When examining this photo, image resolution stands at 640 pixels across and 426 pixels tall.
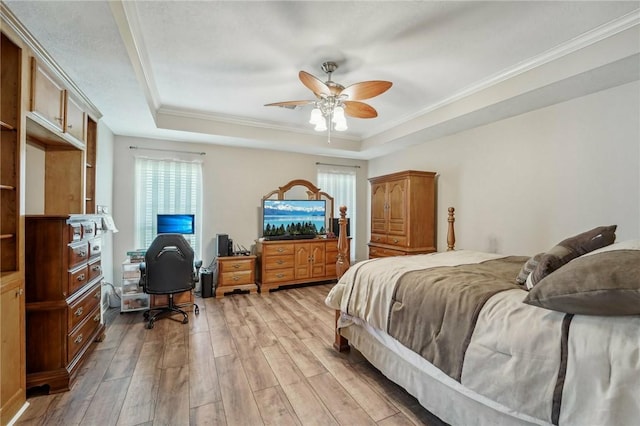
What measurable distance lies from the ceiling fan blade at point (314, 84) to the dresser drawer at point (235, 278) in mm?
2883

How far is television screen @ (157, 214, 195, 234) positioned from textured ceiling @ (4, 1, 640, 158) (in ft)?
4.10

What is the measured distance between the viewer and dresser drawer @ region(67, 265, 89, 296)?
81.3 inches

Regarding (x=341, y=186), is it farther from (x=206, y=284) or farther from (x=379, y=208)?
(x=206, y=284)

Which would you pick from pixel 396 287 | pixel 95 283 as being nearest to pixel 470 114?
pixel 396 287

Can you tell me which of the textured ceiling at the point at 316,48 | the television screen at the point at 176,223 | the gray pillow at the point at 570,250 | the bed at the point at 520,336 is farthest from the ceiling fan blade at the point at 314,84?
the television screen at the point at 176,223

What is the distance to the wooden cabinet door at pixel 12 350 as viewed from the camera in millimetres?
1565

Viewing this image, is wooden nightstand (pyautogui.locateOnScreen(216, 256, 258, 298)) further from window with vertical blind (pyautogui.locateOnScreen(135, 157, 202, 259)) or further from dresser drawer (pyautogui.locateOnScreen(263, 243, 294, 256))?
window with vertical blind (pyautogui.locateOnScreen(135, 157, 202, 259))

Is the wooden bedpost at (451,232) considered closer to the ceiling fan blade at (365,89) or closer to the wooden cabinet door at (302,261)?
the ceiling fan blade at (365,89)

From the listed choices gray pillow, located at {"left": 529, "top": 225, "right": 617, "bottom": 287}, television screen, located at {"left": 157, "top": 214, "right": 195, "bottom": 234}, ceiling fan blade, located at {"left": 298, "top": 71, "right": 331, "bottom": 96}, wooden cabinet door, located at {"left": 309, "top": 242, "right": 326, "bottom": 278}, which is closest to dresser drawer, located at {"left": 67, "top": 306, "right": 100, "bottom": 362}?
television screen, located at {"left": 157, "top": 214, "right": 195, "bottom": 234}

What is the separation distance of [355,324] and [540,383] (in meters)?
1.33

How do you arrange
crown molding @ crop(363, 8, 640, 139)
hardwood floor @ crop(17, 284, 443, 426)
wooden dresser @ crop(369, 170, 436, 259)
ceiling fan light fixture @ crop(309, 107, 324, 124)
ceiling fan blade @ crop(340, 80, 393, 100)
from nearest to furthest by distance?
1. hardwood floor @ crop(17, 284, 443, 426)
2. crown molding @ crop(363, 8, 640, 139)
3. ceiling fan blade @ crop(340, 80, 393, 100)
4. ceiling fan light fixture @ crop(309, 107, 324, 124)
5. wooden dresser @ crop(369, 170, 436, 259)

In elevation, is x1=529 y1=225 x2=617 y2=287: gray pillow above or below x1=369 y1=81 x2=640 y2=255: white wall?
below

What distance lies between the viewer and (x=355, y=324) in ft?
7.52

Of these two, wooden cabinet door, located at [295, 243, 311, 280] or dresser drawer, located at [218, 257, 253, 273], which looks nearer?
dresser drawer, located at [218, 257, 253, 273]
